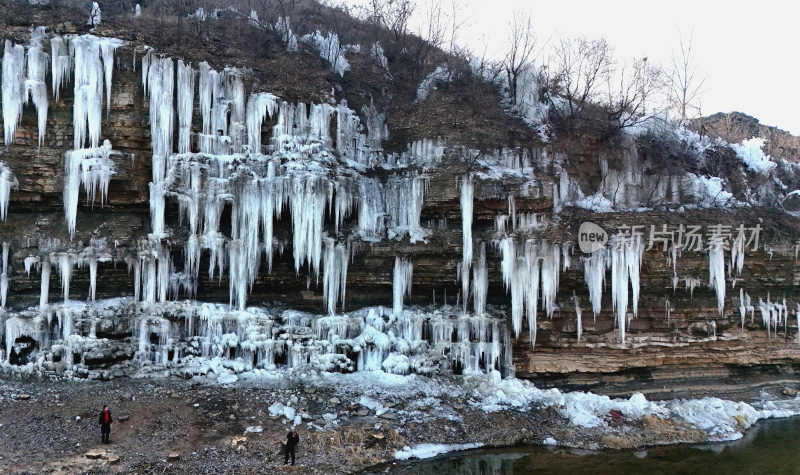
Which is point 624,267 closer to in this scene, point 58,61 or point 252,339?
point 252,339

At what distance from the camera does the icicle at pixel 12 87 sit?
48.1 ft

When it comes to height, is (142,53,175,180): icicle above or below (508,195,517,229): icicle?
above

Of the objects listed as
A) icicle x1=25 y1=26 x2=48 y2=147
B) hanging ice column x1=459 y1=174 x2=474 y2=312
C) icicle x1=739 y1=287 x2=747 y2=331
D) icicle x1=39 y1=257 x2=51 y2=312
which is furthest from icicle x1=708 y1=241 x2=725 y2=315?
icicle x1=25 y1=26 x2=48 y2=147

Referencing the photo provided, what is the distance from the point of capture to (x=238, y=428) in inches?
504

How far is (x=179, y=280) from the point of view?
53.4 ft

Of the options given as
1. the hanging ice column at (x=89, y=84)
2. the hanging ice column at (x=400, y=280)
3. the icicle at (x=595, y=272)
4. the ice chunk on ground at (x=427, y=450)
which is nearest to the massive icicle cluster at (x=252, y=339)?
the hanging ice column at (x=400, y=280)

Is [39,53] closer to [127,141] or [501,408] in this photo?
[127,141]

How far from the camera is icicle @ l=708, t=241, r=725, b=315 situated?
714 inches

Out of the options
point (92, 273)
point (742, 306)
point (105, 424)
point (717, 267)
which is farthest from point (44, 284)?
point (742, 306)

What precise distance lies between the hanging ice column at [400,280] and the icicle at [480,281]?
7.04ft

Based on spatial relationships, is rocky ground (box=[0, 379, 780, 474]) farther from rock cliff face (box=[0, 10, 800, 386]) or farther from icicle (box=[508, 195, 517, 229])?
icicle (box=[508, 195, 517, 229])

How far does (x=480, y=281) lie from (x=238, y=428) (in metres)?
8.65

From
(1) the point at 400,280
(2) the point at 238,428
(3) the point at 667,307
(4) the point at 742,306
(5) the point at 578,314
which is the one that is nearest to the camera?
(2) the point at 238,428

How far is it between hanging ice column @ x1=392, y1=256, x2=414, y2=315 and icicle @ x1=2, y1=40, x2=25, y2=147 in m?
11.9
